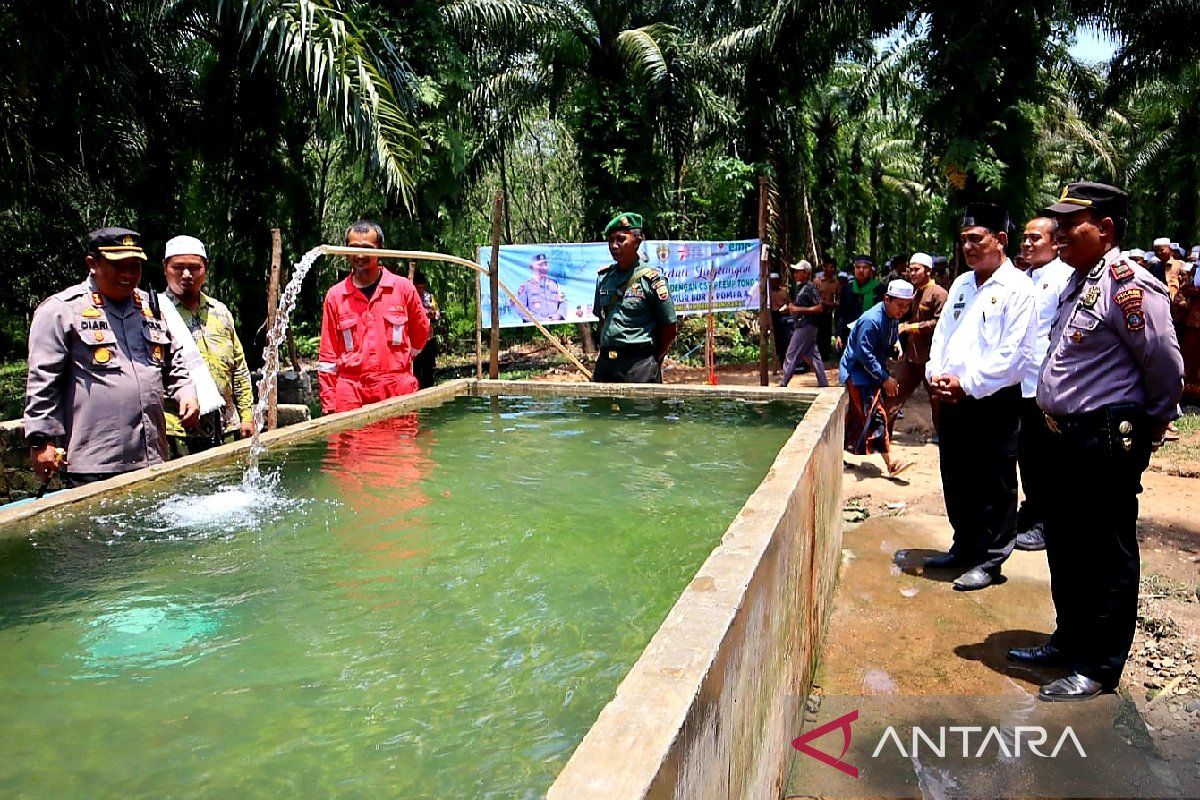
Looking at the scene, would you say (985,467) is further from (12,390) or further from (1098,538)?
(12,390)

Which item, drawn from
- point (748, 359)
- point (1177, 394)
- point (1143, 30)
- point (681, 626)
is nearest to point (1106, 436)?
point (1177, 394)

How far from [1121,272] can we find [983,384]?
3.72 ft

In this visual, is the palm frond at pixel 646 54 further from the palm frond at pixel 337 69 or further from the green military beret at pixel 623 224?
the green military beret at pixel 623 224

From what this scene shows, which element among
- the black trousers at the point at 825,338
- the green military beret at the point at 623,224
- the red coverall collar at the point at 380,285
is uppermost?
the green military beret at the point at 623,224

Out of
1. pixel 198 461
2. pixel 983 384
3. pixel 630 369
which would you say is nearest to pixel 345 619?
pixel 198 461

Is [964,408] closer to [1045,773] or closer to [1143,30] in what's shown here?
[1045,773]

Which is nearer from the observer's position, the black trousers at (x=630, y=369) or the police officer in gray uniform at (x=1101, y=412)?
the police officer in gray uniform at (x=1101, y=412)

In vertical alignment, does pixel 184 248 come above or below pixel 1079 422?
above

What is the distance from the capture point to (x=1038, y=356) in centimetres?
407

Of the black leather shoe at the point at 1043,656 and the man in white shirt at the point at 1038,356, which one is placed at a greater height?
the man in white shirt at the point at 1038,356

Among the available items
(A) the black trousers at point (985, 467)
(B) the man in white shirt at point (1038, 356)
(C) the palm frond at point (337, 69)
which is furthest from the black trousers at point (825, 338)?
(A) the black trousers at point (985, 467)

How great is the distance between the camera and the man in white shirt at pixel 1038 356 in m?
3.52

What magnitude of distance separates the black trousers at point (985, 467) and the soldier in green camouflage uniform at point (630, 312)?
1.83 metres

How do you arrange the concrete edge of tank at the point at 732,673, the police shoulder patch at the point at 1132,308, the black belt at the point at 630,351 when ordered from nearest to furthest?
the concrete edge of tank at the point at 732,673
the police shoulder patch at the point at 1132,308
the black belt at the point at 630,351
